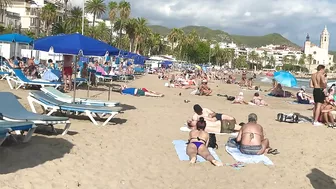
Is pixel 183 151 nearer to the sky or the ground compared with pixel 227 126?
nearer to the ground

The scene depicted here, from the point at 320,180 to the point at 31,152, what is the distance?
4.32 metres

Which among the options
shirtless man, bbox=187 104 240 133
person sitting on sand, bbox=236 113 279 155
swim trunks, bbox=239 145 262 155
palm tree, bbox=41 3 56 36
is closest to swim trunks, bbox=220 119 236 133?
shirtless man, bbox=187 104 240 133

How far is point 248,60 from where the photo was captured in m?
191

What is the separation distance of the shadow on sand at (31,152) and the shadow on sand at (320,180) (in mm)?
3764

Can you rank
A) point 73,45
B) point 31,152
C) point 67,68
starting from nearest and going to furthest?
point 31,152 < point 73,45 < point 67,68

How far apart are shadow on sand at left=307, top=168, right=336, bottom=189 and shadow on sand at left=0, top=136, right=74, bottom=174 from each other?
376 cm

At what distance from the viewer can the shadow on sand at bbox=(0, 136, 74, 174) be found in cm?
514

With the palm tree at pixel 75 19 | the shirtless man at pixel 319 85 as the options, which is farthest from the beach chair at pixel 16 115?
the palm tree at pixel 75 19

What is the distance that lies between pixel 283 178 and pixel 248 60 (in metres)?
189

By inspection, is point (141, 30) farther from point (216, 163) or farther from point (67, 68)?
point (216, 163)

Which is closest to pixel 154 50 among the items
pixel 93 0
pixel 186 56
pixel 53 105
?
pixel 186 56

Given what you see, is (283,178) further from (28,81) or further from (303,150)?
(28,81)

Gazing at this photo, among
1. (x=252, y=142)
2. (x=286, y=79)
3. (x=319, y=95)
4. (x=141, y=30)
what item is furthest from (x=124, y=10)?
(x=252, y=142)

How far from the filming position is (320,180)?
6.13 metres
